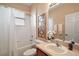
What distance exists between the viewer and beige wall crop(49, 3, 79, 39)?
67.8 inches

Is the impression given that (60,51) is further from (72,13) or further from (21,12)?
(21,12)

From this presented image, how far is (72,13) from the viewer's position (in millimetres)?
1714

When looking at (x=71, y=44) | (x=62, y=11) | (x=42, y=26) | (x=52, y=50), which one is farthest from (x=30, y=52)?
(x=62, y=11)

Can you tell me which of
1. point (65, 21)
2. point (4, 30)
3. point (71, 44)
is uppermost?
point (65, 21)

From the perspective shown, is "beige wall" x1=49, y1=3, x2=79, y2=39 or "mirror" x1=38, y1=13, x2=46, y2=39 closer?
"beige wall" x1=49, y1=3, x2=79, y2=39

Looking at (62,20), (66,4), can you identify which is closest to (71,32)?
(62,20)

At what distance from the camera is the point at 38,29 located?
73.5 inches

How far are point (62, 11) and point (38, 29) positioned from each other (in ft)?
1.58

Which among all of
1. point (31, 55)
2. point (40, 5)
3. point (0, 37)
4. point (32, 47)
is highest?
point (40, 5)

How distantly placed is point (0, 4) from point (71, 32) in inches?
46.9

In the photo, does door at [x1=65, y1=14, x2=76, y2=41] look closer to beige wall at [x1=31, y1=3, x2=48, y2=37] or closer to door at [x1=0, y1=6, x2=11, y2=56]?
beige wall at [x1=31, y1=3, x2=48, y2=37]

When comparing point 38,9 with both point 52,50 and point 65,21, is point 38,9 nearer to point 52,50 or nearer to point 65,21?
point 65,21

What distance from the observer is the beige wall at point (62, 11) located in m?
1.72

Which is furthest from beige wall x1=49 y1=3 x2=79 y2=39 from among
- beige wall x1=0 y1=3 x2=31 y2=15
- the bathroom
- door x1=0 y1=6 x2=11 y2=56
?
door x1=0 y1=6 x2=11 y2=56
